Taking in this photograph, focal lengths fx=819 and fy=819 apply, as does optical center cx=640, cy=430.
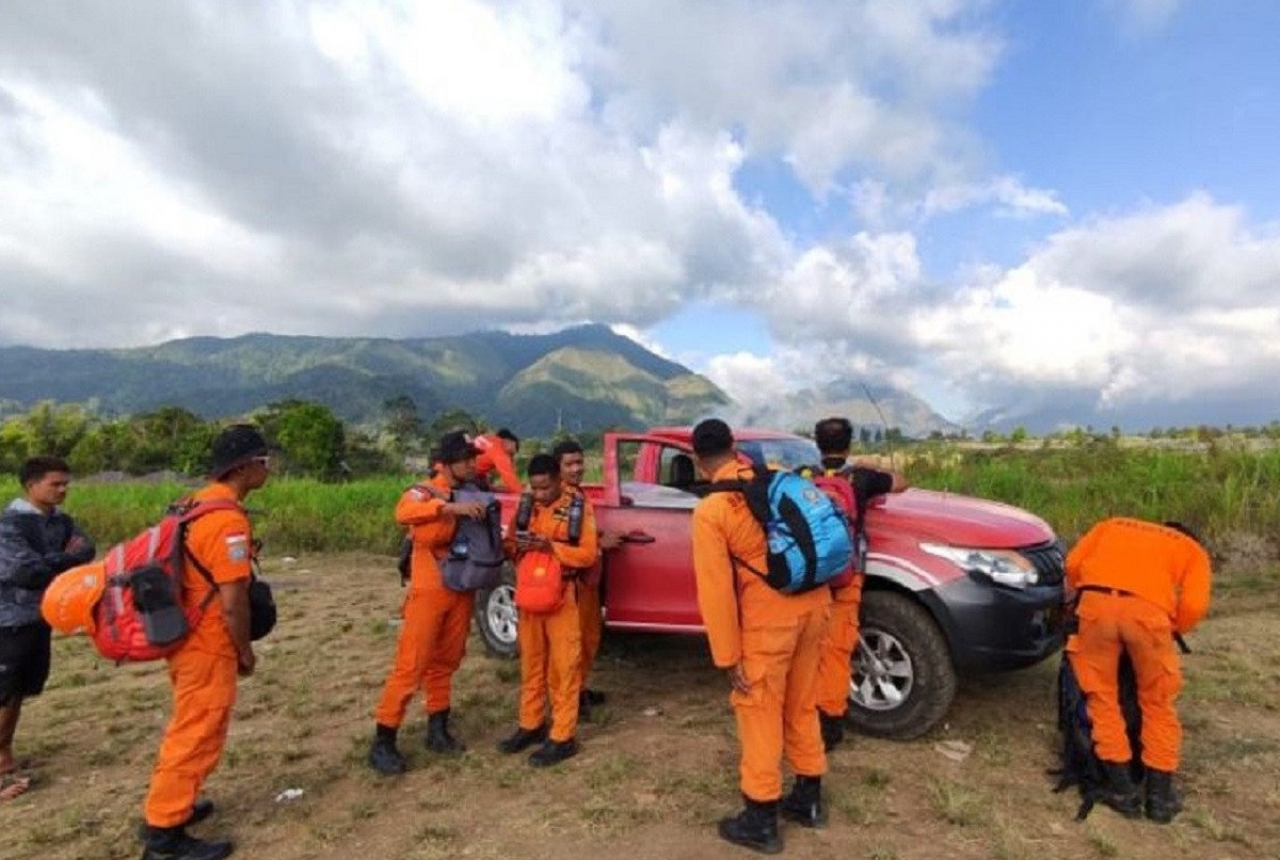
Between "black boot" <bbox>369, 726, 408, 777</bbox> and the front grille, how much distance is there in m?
3.50

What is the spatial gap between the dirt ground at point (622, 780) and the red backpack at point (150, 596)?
109 centimetres

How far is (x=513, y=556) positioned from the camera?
4695 millimetres

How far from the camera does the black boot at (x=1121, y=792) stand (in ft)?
12.0

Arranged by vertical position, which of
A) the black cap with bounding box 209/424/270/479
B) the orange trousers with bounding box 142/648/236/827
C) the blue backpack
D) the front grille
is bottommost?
the orange trousers with bounding box 142/648/236/827

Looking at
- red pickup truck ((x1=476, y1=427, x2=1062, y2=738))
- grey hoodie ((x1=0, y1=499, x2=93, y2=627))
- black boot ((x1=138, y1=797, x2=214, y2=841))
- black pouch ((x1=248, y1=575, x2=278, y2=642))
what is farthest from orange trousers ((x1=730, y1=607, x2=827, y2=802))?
grey hoodie ((x1=0, y1=499, x2=93, y2=627))

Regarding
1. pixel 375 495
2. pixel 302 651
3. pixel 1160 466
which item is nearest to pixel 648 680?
pixel 302 651

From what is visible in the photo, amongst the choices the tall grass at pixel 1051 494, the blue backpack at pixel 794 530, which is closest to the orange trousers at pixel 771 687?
the blue backpack at pixel 794 530

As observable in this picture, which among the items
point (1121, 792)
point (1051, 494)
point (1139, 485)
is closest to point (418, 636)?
point (1121, 792)

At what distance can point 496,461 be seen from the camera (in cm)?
611

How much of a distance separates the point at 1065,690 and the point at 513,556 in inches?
118

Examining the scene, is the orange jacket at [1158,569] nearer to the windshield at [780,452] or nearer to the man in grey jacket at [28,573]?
the windshield at [780,452]

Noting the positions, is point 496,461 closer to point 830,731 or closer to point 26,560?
point 26,560

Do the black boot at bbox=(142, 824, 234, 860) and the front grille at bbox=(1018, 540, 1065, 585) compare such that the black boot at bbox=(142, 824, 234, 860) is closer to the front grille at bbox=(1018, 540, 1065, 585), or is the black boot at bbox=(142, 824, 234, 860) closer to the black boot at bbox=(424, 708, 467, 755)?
the black boot at bbox=(424, 708, 467, 755)

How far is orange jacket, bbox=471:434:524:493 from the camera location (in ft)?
19.8
